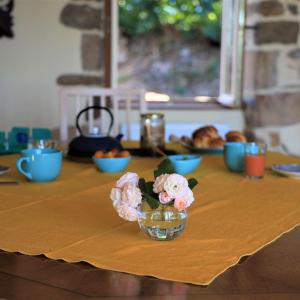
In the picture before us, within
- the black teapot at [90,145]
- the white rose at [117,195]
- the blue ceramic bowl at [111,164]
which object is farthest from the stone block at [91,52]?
the white rose at [117,195]

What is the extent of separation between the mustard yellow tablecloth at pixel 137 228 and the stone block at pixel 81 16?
1837 mm

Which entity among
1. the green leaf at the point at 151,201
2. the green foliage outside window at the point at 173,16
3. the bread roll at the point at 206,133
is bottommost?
the green leaf at the point at 151,201

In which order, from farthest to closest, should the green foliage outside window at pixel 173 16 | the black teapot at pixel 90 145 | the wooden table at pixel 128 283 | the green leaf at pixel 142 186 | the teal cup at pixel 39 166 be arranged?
1. the green foliage outside window at pixel 173 16
2. the black teapot at pixel 90 145
3. the teal cup at pixel 39 166
4. the green leaf at pixel 142 186
5. the wooden table at pixel 128 283

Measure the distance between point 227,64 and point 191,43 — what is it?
93.7 inches

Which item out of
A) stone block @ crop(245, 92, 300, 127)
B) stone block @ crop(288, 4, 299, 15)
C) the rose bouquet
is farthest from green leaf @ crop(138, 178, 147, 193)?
stone block @ crop(288, 4, 299, 15)

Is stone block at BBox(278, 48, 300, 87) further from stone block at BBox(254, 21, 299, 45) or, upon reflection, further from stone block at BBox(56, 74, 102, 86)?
stone block at BBox(56, 74, 102, 86)

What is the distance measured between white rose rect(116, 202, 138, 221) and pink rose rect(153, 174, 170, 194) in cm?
7

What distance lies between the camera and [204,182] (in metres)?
1.49

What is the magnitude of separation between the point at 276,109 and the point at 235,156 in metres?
1.79

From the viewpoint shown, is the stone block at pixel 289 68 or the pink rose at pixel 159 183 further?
the stone block at pixel 289 68

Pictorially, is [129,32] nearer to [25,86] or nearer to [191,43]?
[191,43]

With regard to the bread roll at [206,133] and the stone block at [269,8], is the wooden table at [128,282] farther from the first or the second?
the stone block at [269,8]

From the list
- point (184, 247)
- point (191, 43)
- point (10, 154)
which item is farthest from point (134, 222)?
point (191, 43)

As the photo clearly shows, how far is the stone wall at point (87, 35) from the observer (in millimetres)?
3205
